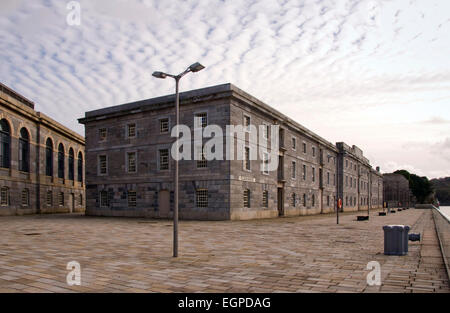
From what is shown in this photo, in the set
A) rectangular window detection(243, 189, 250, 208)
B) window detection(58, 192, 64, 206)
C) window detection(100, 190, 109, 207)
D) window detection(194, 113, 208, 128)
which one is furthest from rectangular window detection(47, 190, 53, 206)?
rectangular window detection(243, 189, 250, 208)

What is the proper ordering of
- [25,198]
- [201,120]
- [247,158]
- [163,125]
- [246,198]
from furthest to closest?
[25,198] < [163,125] < [247,158] < [246,198] < [201,120]

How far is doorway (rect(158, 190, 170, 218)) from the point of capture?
102 ft

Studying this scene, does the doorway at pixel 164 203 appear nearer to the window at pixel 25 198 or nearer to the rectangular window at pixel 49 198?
the window at pixel 25 198

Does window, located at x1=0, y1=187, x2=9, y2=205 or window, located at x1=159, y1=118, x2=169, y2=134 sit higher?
window, located at x1=159, y1=118, x2=169, y2=134

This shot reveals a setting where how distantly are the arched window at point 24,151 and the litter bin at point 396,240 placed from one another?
35223mm

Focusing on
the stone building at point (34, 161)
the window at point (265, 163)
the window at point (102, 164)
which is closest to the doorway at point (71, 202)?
the stone building at point (34, 161)

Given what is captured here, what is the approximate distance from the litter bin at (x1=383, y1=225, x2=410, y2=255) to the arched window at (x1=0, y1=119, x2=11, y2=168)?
33.1 meters

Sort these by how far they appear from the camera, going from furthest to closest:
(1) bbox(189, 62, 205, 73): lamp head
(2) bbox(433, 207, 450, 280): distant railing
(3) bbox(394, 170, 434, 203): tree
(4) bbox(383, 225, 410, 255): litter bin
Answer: (3) bbox(394, 170, 434, 203): tree < (4) bbox(383, 225, 410, 255): litter bin < (1) bbox(189, 62, 205, 73): lamp head < (2) bbox(433, 207, 450, 280): distant railing

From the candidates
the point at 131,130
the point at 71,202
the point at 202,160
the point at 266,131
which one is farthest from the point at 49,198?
the point at 266,131

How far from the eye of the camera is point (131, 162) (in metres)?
33.7

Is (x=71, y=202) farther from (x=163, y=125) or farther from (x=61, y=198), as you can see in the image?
(x=163, y=125)

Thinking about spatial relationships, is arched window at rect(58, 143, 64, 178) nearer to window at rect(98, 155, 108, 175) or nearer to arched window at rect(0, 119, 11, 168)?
arched window at rect(0, 119, 11, 168)

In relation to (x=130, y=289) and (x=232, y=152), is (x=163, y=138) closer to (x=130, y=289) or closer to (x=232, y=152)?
(x=232, y=152)

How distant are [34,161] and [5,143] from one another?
17.0 feet
